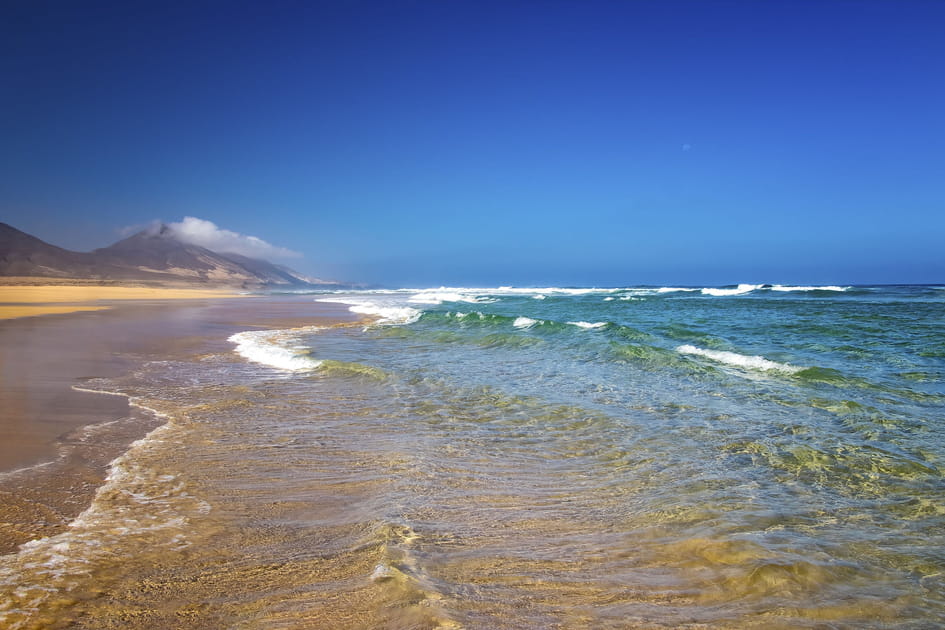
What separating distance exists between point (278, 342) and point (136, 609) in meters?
12.4

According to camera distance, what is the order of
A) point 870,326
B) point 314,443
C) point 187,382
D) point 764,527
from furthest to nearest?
point 870,326
point 187,382
point 314,443
point 764,527

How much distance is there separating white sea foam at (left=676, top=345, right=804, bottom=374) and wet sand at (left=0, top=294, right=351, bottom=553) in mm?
10033

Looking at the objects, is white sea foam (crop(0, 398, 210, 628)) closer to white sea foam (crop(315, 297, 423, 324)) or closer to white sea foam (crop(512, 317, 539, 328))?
white sea foam (crop(512, 317, 539, 328))

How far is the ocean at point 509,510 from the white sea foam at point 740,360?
109 cm

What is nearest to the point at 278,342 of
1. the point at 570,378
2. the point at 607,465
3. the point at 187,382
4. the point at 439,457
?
the point at 187,382

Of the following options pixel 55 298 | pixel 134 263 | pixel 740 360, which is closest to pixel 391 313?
pixel 740 360

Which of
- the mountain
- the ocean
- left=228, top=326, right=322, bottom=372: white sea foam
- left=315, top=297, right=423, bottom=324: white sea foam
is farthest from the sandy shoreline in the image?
the mountain

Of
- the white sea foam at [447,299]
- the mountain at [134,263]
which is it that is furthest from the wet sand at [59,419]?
the mountain at [134,263]

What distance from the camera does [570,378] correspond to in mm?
9422

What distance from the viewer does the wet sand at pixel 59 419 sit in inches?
148

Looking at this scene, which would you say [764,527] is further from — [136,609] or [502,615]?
[136,609]

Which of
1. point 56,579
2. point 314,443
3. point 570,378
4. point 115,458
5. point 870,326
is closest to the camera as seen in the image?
point 56,579

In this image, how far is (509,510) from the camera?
154 inches

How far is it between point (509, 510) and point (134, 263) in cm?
13946
